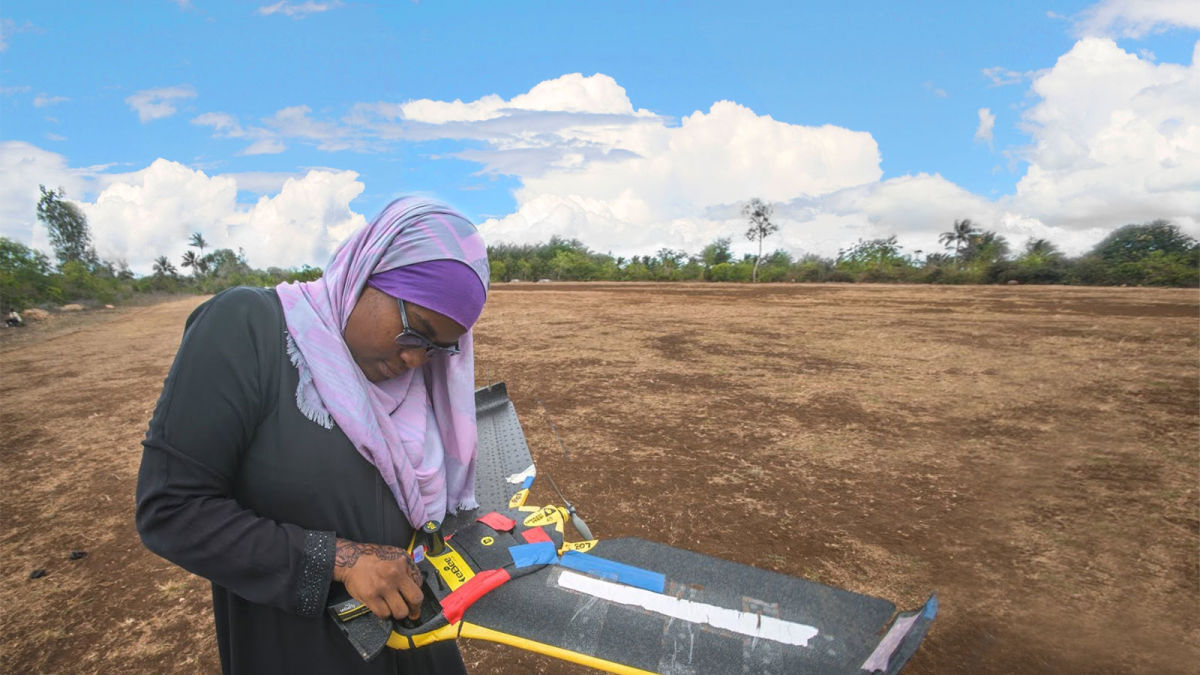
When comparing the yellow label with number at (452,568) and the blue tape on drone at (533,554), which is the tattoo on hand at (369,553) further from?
the blue tape on drone at (533,554)

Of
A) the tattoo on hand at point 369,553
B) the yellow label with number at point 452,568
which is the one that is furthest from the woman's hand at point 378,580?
the yellow label with number at point 452,568

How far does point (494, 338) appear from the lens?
42.1 ft

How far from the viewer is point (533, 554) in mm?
1384

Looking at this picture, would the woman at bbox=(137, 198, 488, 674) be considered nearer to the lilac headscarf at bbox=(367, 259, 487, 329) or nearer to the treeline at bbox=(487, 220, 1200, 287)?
the lilac headscarf at bbox=(367, 259, 487, 329)

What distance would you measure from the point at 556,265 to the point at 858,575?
222 feet

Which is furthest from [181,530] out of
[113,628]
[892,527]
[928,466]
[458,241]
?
[928,466]

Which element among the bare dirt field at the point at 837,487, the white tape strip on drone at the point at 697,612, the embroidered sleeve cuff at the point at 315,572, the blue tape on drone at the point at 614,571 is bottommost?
the bare dirt field at the point at 837,487

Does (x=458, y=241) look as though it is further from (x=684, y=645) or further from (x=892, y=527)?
(x=892, y=527)

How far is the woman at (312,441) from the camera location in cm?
102

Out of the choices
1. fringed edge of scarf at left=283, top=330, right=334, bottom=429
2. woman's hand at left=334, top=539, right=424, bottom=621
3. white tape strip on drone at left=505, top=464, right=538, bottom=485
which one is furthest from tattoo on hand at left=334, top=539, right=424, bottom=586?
white tape strip on drone at left=505, top=464, right=538, bottom=485

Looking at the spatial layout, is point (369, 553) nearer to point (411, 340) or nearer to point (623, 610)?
point (411, 340)

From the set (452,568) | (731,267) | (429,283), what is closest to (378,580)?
(452,568)

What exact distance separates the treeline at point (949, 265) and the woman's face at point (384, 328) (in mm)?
19950

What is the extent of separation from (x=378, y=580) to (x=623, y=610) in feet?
1.86
